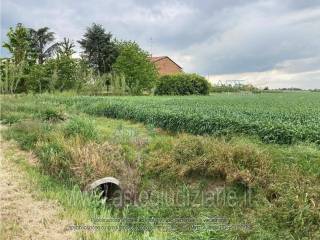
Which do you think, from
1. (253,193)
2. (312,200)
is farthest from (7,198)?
(312,200)

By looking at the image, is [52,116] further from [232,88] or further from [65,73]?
[232,88]

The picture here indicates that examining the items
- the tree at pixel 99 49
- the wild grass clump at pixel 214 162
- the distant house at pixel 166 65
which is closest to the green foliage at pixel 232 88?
the distant house at pixel 166 65

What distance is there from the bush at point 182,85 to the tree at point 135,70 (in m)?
0.90

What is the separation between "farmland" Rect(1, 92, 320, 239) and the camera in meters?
4.92

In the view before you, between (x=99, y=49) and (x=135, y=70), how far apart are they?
41.2 feet

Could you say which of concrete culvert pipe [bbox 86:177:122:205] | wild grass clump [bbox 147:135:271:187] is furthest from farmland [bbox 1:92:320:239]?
concrete culvert pipe [bbox 86:177:122:205]

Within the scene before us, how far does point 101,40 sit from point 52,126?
32.3m

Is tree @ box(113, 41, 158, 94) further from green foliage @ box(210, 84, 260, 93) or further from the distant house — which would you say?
the distant house

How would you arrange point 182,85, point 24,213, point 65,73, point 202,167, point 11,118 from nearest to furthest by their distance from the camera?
point 24,213, point 202,167, point 11,118, point 65,73, point 182,85

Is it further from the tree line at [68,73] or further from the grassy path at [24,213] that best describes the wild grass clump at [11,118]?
the tree line at [68,73]

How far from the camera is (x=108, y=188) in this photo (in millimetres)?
6879

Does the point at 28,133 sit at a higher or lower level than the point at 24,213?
higher

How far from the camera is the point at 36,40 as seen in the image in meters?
44.3

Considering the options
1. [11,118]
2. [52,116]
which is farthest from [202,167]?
[11,118]
